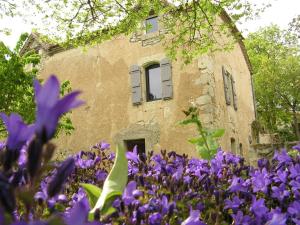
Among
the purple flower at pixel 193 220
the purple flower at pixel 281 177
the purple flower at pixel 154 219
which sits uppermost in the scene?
the purple flower at pixel 281 177

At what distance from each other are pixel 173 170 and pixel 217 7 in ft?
21.3

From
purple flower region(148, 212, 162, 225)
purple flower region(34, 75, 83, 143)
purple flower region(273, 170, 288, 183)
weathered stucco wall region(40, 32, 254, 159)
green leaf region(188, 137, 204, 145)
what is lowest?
purple flower region(148, 212, 162, 225)

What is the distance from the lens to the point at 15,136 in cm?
67

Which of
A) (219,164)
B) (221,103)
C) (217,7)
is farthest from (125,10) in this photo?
(219,164)

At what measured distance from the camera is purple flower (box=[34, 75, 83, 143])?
1.97ft

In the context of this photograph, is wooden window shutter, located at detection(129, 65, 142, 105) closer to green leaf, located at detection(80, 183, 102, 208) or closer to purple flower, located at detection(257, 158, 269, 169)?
purple flower, located at detection(257, 158, 269, 169)

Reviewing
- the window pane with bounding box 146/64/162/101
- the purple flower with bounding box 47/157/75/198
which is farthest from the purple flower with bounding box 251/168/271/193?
the window pane with bounding box 146/64/162/101

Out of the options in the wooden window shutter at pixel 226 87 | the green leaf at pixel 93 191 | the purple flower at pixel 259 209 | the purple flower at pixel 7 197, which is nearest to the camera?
the purple flower at pixel 7 197

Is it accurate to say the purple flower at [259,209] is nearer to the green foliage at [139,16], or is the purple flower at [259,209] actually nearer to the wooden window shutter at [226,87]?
the green foliage at [139,16]

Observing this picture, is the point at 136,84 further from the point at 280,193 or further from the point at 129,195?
the point at 129,195

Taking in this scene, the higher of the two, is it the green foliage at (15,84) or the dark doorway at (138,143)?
the green foliage at (15,84)

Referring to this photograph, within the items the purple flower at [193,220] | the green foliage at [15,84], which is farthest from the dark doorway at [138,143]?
the purple flower at [193,220]

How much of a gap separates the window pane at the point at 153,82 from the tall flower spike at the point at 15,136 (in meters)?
12.1

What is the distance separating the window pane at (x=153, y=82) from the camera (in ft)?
42.2
